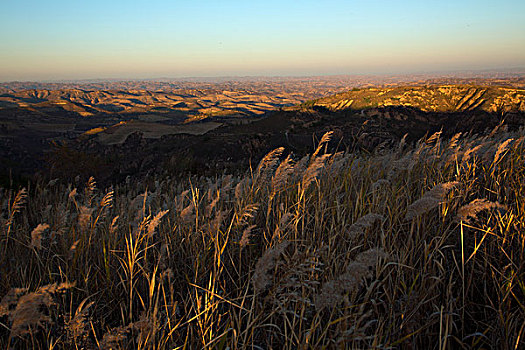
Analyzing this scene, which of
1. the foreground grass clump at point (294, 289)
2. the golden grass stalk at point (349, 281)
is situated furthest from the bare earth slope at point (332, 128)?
the golden grass stalk at point (349, 281)

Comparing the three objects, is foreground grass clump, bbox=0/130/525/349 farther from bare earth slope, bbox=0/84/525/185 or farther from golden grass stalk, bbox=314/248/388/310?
bare earth slope, bbox=0/84/525/185

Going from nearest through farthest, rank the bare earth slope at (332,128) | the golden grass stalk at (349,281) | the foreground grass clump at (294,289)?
the golden grass stalk at (349,281)
the foreground grass clump at (294,289)
the bare earth slope at (332,128)

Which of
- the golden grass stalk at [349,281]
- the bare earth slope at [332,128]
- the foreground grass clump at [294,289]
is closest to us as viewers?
the golden grass stalk at [349,281]

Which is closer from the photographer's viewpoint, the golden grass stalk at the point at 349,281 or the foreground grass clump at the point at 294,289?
the golden grass stalk at the point at 349,281

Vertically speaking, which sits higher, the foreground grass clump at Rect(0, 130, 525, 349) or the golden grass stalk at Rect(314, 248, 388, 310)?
the golden grass stalk at Rect(314, 248, 388, 310)

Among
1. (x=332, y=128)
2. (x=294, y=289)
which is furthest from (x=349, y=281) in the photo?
(x=332, y=128)

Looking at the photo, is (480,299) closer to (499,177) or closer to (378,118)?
(499,177)

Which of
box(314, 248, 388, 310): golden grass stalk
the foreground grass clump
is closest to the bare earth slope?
the foreground grass clump

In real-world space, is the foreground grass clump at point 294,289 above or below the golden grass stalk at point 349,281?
below

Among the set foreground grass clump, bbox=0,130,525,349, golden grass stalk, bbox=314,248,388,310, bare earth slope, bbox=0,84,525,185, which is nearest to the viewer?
golden grass stalk, bbox=314,248,388,310

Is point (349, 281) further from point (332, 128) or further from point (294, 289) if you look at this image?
point (332, 128)

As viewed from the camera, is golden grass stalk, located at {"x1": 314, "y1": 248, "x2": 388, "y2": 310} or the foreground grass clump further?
Result: the foreground grass clump

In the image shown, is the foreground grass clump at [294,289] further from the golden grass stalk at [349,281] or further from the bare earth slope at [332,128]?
the bare earth slope at [332,128]

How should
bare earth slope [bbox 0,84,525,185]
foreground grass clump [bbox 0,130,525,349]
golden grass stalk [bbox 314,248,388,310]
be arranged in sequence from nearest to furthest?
golden grass stalk [bbox 314,248,388,310] → foreground grass clump [bbox 0,130,525,349] → bare earth slope [bbox 0,84,525,185]
